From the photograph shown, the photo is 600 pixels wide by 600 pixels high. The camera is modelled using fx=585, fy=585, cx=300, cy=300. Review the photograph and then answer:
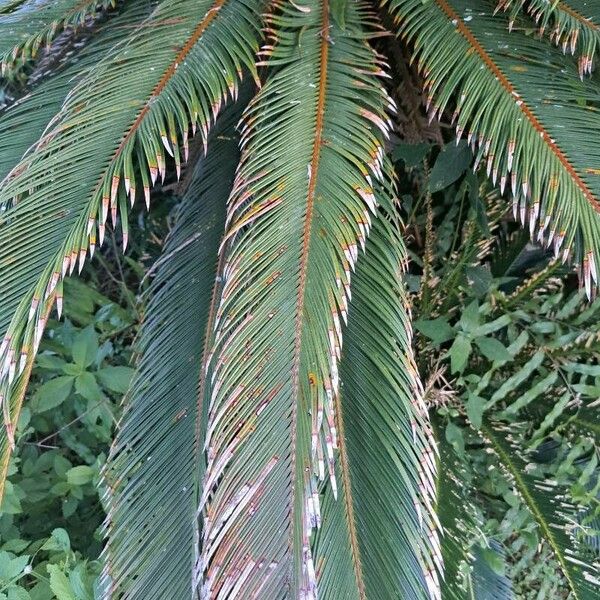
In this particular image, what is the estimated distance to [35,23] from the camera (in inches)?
53.8

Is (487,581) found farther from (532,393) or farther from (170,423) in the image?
(170,423)

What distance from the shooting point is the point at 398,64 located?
4.97ft

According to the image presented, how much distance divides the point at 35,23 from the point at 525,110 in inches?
43.8

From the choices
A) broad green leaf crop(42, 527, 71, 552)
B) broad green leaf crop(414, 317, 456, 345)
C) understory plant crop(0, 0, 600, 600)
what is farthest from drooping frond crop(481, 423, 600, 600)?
broad green leaf crop(42, 527, 71, 552)

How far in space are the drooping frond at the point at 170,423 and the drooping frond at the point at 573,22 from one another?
0.70 m

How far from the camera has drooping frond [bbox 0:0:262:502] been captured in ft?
3.22

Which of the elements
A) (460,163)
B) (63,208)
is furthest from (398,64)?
(63,208)

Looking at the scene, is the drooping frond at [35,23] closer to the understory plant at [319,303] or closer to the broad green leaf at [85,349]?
the understory plant at [319,303]

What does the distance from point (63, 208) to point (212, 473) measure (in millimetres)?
535

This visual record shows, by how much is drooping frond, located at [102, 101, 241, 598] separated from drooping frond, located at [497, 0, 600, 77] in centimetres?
70

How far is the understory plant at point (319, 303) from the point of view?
0.92 metres

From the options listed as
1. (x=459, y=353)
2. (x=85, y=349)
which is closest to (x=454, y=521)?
(x=459, y=353)

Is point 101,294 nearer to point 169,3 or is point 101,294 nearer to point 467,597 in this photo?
point 169,3

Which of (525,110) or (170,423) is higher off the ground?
(525,110)
